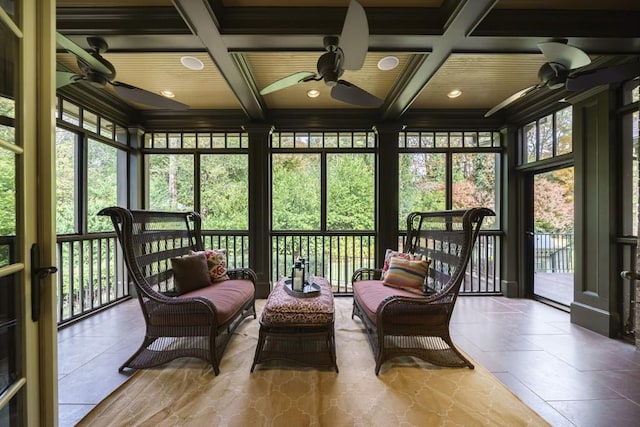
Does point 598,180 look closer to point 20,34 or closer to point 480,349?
point 480,349

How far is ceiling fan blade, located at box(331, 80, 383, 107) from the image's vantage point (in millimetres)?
2693

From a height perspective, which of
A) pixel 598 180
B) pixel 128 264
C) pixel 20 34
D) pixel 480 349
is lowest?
pixel 480 349

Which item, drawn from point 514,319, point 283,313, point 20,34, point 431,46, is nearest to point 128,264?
point 283,313

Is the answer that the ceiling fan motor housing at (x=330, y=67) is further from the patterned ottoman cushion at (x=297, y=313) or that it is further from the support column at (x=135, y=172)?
the support column at (x=135, y=172)

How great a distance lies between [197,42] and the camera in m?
2.44

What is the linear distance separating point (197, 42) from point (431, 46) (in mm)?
2067

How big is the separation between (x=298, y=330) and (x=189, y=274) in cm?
133

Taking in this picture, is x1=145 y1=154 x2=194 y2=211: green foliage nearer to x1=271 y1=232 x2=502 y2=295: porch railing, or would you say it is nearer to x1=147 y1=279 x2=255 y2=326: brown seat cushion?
x1=271 y1=232 x2=502 y2=295: porch railing

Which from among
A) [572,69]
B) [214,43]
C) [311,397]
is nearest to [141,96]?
[214,43]

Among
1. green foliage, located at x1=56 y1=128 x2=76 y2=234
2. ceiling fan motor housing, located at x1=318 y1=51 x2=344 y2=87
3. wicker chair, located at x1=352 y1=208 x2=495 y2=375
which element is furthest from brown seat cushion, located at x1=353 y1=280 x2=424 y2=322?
green foliage, located at x1=56 y1=128 x2=76 y2=234

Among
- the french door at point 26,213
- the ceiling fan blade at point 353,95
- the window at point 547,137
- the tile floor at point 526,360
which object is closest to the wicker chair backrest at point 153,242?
the tile floor at point 526,360

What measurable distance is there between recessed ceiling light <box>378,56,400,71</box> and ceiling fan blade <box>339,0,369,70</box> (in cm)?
85

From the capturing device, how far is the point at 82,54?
7.05ft

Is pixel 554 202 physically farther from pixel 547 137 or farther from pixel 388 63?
pixel 388 63
